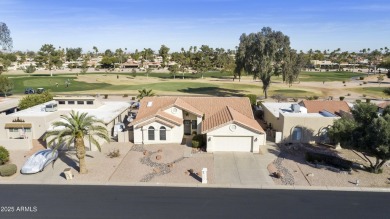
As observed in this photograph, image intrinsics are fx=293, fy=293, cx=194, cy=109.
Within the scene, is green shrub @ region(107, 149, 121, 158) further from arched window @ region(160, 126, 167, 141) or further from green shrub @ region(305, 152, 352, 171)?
green shrub @ region(305, 152, 352, 171)

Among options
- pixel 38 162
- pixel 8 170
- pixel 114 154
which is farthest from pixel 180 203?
pixel 8 170

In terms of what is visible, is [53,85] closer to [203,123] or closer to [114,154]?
[114,154]

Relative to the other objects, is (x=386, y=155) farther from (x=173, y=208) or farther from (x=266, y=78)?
(x=266, y=78)

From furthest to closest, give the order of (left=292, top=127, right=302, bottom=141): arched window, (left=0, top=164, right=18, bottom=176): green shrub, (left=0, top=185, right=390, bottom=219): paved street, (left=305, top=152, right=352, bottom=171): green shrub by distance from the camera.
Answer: (left=292, top=127, right=302, bottom=141): arched window, (left=305, top=152, right=352, bottom=171): green shrub, (left=0, top=164, right=18, bottom=176): green shrub, (left=0, top=185, right=390, bottom=219): paved street

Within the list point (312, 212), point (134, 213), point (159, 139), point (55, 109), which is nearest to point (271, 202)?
point (312, 212)

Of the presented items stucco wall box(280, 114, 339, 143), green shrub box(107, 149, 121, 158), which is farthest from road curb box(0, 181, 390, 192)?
stucco wall box(280, 114, 339, 143)

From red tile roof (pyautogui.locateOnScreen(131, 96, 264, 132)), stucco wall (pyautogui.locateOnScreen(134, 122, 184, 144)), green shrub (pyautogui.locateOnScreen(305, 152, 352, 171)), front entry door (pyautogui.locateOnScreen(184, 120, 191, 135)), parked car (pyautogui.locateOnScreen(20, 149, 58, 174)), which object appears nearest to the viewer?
parked car (pyautogui.locateOnScreen(20, 149, 58, 174))
